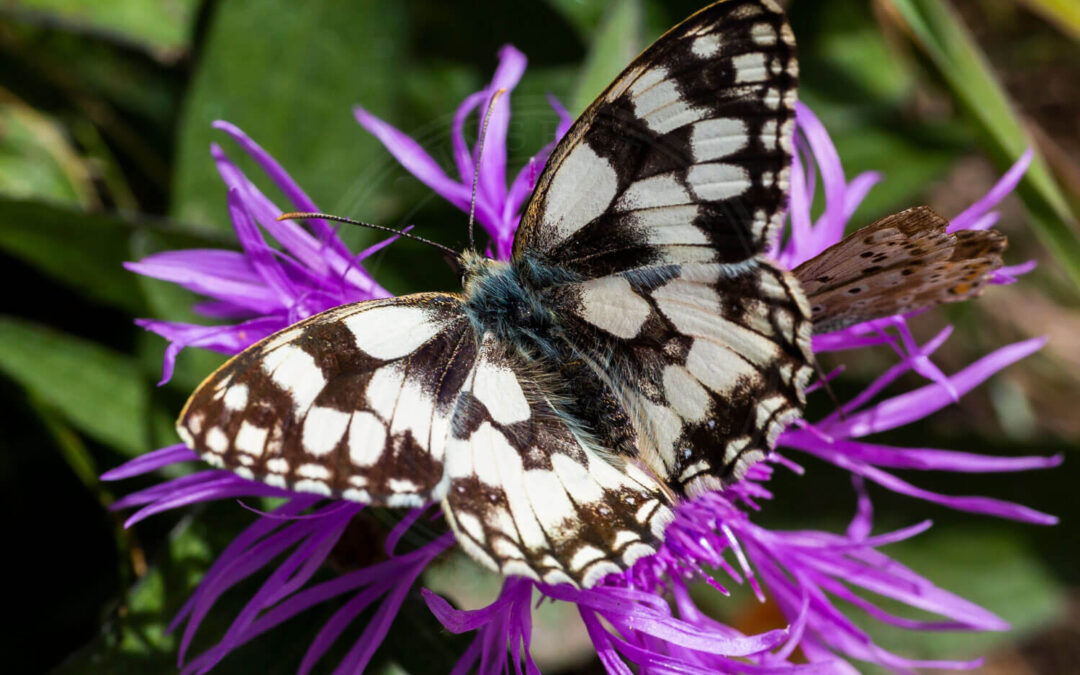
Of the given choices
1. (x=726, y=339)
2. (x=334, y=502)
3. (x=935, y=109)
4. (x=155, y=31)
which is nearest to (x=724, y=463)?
(x=726, y=339)

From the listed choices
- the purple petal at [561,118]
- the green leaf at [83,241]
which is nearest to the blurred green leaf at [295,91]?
the green leaf at [83,241]

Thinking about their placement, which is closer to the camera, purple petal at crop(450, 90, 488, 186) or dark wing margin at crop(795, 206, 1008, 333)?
dark wing margin at crop(795, 206, 1008, 333)

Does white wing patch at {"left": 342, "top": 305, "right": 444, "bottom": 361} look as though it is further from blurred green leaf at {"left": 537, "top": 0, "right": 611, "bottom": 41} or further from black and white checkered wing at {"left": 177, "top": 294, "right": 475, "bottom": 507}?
blurred green leaf at {"left": 537, "top": 0, "right": 611, "bottom": 41}

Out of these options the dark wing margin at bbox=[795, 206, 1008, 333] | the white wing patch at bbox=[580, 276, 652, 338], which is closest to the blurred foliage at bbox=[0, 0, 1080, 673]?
the white wing patch at bbox=[580, 276, 652, 338]

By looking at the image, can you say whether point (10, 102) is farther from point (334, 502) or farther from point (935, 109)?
point (935, 109)

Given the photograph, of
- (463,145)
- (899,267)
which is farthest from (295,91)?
(899,267)

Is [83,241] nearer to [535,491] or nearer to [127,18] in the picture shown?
[127,18]

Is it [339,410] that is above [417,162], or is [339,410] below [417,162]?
below
